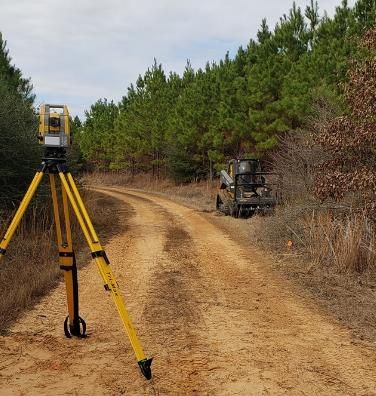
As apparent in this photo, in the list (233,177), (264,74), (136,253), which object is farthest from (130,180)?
(136,253)

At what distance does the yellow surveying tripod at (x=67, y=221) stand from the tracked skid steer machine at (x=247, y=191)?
13333 millimetres

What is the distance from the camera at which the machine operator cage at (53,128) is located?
468 centimetres

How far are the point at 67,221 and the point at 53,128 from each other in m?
1.00

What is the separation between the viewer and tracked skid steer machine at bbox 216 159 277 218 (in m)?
18.7

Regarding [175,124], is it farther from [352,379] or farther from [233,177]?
[352,379]

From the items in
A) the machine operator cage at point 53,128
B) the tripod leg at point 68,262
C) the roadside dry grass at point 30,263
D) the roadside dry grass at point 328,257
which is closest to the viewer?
the machine operator cage at point 53,128

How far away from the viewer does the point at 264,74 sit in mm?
24344

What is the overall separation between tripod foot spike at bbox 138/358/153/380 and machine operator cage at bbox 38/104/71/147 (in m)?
2.14

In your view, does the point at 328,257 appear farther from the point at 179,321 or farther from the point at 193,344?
the point at 193,344

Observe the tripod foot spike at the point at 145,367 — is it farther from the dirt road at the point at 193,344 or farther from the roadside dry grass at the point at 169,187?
the roadside dry grass at the point at 169,187

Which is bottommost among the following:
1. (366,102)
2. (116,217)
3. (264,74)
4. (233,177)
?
(116,217)

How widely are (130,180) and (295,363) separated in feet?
144

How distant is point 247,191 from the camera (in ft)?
63.7

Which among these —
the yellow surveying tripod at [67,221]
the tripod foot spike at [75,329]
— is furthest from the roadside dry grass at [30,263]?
the yellow surveying tripod at [67,221]
